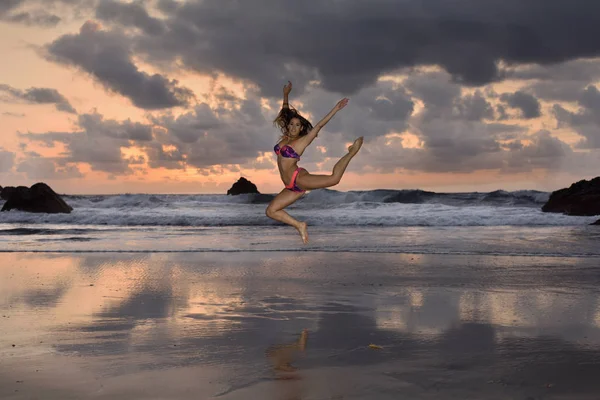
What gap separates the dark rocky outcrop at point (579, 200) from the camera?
110 feet

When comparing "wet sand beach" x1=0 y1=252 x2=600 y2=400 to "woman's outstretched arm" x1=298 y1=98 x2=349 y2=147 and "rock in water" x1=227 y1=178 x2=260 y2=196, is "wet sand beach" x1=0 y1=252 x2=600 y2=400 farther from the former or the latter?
"rock in water" x1=227 y1=178 x2=260 y2=196

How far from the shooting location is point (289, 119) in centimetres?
909

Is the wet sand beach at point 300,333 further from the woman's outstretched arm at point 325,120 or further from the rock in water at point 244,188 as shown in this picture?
the rock in water at point 244,188

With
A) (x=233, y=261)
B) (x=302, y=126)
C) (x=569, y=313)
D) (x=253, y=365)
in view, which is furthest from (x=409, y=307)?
(x=233, y=261)

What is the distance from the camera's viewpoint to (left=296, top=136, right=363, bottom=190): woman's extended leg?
346 inches

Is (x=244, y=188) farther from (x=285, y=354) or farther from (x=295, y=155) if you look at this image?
(x=285, y=354)

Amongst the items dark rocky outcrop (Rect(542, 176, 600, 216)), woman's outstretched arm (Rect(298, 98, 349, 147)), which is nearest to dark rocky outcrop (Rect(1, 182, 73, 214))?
dark rocky outcrop (Rect(542, 176, 600, 216))

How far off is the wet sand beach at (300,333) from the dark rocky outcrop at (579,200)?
2274 cm

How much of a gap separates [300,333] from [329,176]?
2.54 meters

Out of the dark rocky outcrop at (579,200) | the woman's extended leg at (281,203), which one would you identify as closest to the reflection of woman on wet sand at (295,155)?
the woman's extended leg at (281,203)

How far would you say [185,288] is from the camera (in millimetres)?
10602

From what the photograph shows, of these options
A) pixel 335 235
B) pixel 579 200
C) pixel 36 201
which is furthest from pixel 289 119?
pixel 36 201

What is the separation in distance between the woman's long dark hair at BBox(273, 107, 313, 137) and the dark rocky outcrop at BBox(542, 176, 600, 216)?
2829 centimetres

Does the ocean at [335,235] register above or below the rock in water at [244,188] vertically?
below
